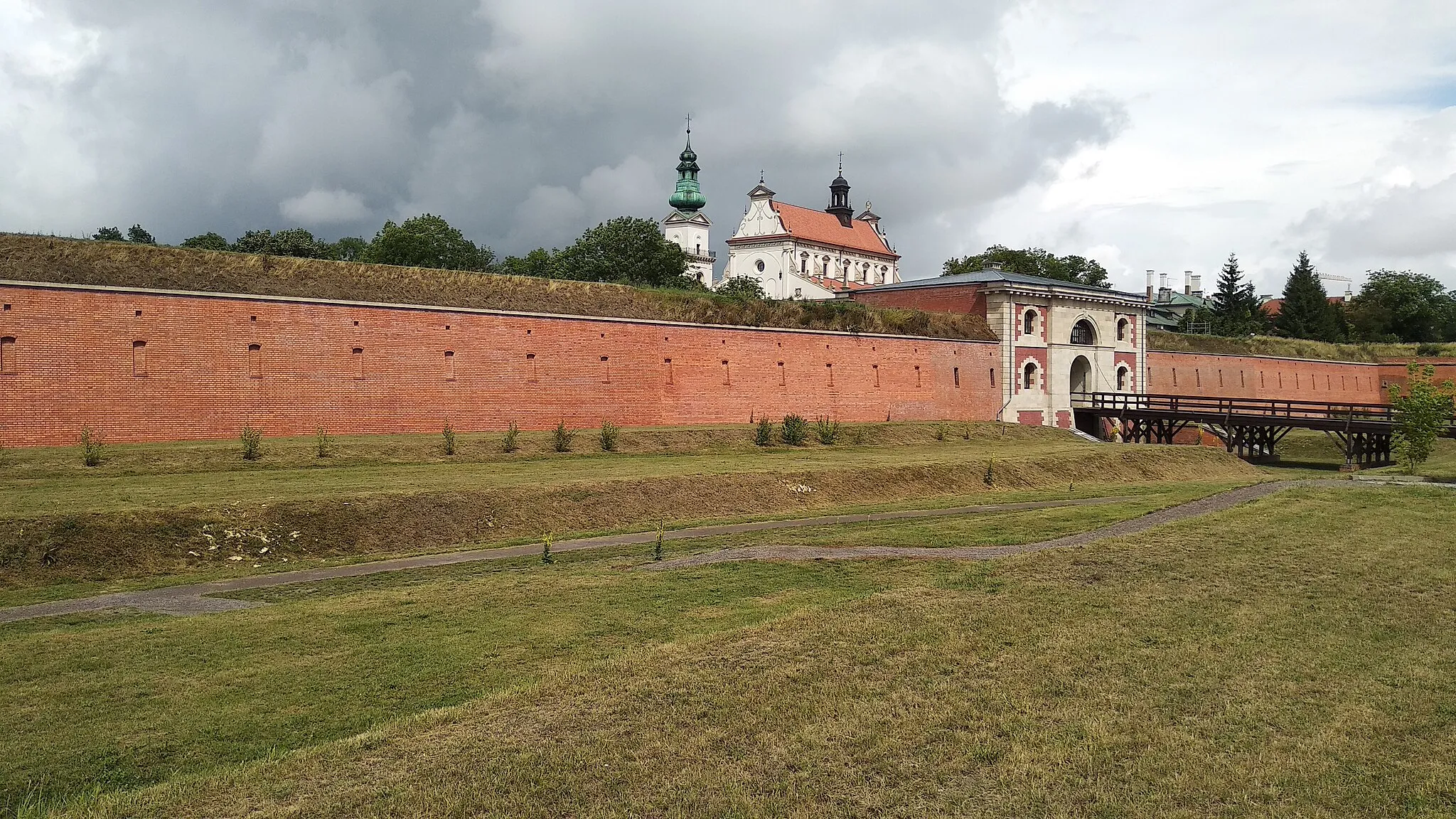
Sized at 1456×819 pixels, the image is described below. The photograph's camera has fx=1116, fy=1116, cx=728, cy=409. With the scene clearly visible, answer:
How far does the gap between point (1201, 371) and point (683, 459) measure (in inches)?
1445

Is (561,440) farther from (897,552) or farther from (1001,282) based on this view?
(1001,282)

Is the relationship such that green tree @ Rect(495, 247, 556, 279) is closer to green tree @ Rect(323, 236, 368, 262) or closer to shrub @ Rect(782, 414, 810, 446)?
green tree @ Rect(323, 236, 368, 262)

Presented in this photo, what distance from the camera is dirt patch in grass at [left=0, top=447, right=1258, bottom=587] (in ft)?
44.0

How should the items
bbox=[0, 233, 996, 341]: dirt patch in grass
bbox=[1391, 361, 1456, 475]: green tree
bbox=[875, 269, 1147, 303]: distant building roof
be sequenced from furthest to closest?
1. bbox=[875, 269, 1147, 303]: distant building roof
2. bbox=[1391, 361, 1456, 475]: green tree
3. bbox=[0, 233, 996, 341]: dirt patch in grass

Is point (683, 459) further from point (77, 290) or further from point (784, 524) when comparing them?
point (77, 290)

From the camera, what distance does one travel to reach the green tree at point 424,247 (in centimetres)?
6675

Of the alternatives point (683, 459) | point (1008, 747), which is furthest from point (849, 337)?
point (1008, 747)

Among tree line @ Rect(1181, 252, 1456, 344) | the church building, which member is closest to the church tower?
the church building

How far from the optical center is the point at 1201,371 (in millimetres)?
52500

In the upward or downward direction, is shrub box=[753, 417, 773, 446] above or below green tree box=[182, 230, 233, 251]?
below

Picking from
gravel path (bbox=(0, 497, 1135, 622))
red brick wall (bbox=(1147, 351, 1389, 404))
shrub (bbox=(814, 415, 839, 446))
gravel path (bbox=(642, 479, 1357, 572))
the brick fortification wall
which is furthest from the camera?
red brick wall (bbox=(1147, 351, 1389, 404))

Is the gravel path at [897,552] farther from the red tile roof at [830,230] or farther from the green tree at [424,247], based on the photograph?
the red tile roof at [830,230]

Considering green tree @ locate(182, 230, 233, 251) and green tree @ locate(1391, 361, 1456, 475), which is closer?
green tree @ locate(1391, 361, 1456, 475)

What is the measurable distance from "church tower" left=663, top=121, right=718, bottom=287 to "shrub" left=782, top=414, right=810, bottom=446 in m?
71.0
